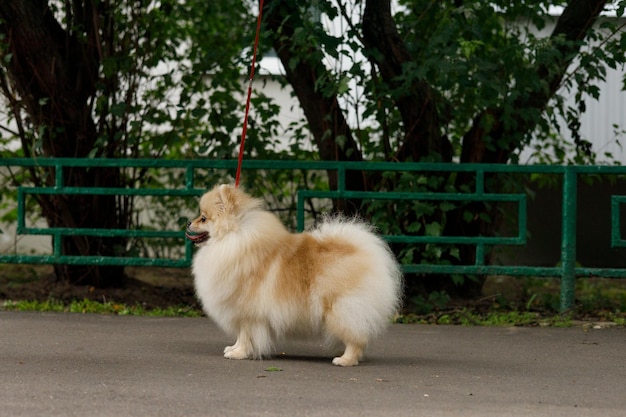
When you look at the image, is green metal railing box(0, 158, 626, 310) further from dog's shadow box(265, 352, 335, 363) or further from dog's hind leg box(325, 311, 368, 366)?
dog's hind leg box(325, 311, 368, 366)

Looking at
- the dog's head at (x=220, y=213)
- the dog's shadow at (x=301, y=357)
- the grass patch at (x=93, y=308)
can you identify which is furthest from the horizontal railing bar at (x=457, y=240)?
the dog's head at (x=220, y=213)

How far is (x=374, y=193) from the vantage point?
971 centimetres

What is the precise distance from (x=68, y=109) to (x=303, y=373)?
5.06 meters

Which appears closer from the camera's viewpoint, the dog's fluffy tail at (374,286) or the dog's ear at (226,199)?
the dog's fluffy tail at (374,286)

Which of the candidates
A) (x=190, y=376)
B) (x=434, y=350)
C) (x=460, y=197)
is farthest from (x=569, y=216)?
(x=190, y=376)

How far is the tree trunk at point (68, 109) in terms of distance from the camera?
1035 cm

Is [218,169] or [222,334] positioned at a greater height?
[218,169]

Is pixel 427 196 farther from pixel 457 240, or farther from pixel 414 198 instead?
pixel 457 240

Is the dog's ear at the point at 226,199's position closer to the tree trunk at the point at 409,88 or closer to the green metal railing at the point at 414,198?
the green metal railing at the point at 414,198

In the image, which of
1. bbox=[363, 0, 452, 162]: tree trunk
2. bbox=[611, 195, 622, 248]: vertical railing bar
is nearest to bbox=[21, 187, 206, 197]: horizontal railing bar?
bbox=[363, 0, 452, 162]: tree trunk

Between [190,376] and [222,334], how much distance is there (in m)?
2.11

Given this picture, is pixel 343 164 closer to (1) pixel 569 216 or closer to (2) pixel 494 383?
(1) pixel 569 216

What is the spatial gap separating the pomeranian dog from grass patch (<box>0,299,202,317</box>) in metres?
2.57

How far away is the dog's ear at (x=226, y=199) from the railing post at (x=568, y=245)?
374 centimetres
